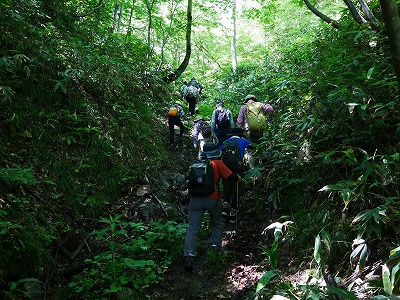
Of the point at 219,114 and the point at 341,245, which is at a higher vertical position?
the point at 219,114

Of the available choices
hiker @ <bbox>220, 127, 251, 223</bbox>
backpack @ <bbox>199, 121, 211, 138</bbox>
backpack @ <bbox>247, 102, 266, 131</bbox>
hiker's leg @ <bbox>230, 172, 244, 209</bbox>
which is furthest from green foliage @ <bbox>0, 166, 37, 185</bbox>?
Answer: backpack @ <bbox>247, 102, 266, 131</bbox>

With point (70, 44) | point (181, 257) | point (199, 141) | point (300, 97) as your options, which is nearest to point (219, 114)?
point (199, 141)

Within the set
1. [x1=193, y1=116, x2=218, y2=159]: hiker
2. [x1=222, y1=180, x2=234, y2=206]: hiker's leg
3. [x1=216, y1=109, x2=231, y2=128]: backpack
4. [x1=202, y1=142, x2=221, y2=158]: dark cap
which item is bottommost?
[x1=222, y1=180, x2=234, y2=206]: hiker's leg

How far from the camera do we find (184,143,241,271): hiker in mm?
5230

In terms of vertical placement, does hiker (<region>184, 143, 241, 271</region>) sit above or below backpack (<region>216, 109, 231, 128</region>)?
below

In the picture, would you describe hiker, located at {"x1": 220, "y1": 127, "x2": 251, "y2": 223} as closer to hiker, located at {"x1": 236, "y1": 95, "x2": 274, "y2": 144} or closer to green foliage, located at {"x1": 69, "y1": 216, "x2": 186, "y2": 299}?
hiker, located at {"x1": 236, "y1": 95, "x2": 274, "y2": 144}

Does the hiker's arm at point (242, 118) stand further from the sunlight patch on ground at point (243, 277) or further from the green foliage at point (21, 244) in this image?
the green foliage at point (21, 244)

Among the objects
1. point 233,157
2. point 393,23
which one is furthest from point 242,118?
point 393,23

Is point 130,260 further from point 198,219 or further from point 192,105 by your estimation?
point 192,105

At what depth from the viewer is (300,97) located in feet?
22.1

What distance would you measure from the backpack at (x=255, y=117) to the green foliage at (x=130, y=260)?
10.4 feet

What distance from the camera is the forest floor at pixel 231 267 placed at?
178 inches

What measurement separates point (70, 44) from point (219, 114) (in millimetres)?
4868

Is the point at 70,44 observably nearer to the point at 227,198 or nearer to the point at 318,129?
the point at 227,198
